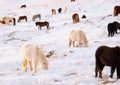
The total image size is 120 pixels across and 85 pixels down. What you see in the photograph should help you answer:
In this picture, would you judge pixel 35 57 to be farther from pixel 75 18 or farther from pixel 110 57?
pixel 75 18

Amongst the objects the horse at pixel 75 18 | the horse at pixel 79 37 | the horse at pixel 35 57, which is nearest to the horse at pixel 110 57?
the horse at pixel 35 57

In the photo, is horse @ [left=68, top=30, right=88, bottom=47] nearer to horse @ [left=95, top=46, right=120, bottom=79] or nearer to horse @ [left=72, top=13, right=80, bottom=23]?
horse @ [left=95, top=46, right=120, bottom=79]

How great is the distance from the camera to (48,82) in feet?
47.9

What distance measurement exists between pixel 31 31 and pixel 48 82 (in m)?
21.5

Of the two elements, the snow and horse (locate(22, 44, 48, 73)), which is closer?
the snow

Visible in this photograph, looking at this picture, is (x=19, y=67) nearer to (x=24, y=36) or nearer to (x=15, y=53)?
(x=15, y=53)

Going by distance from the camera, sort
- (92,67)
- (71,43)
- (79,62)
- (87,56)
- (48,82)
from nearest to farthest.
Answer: (48,82) → (92,67) → (79,62) → (87,56) → (71,43)

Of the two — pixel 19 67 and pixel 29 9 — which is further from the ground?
pixel 29 9

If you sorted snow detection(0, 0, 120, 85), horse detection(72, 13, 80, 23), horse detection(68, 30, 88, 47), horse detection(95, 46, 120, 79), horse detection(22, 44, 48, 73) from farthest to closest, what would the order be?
horse detection(72, 13, 80, 23) → horse detection(68, 30, 88, 47) → horse detection(22, 44, 48, 73) → snow detection(0, 0, 120, 85) → horse detection(95, 46, 120, 79)

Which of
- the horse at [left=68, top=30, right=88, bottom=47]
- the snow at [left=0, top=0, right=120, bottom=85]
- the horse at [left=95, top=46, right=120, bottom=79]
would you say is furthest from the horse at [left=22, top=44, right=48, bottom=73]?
the horse at [left=68, top=30, right=88, bottom=47]

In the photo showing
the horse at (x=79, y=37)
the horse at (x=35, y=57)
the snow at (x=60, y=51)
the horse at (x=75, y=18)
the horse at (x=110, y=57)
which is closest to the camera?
the horse at (x=110, y=57)

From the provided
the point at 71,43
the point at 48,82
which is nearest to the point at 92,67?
the point at 48,82

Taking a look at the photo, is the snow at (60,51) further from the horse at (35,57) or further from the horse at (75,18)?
the horse at (75,18)

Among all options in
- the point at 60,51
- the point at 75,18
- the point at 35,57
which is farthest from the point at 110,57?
the point at 75,18
